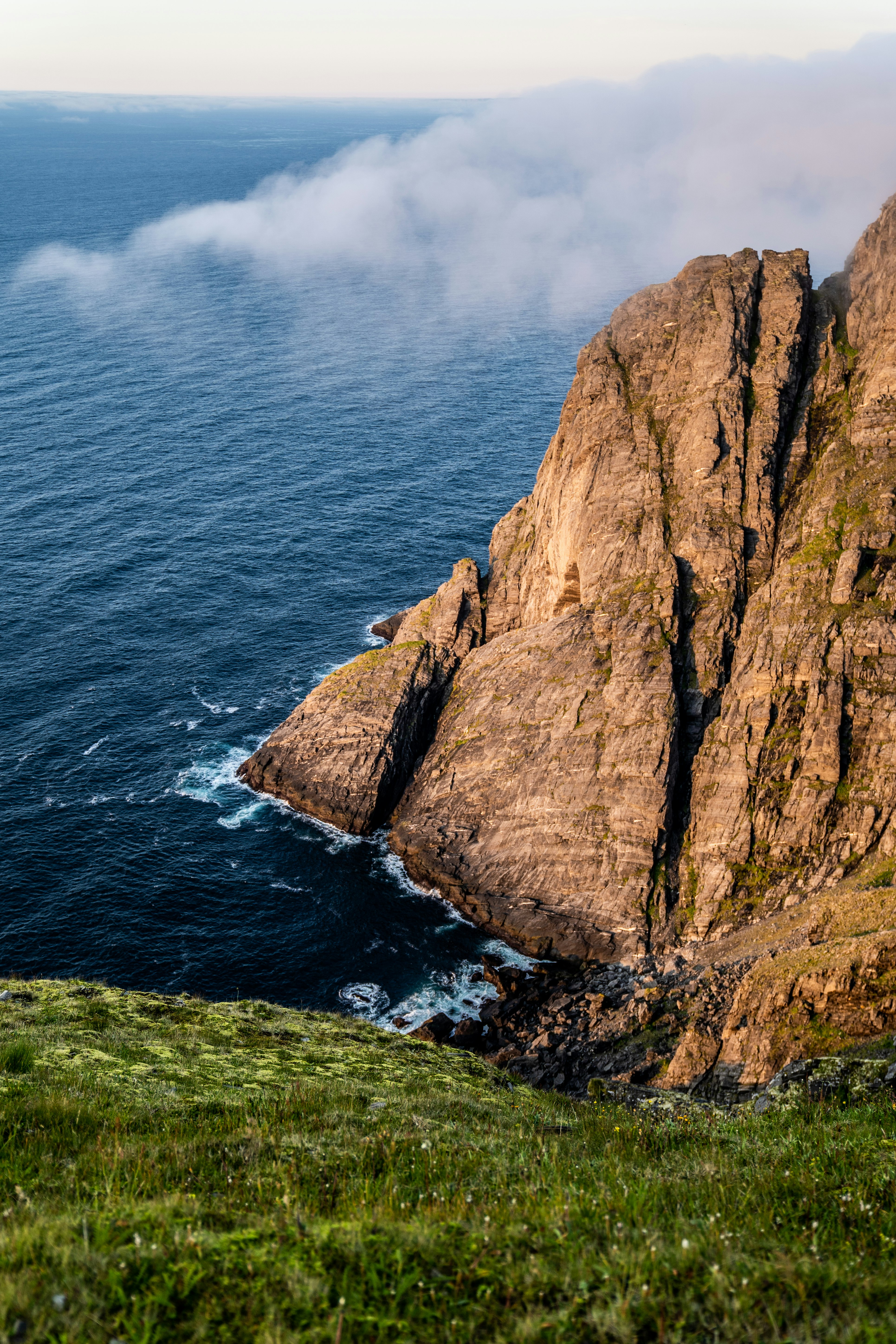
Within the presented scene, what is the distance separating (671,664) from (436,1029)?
31601 millimetres

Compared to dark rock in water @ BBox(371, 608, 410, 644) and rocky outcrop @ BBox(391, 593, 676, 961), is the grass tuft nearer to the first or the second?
rocky outcrop @ BBox(391, 593, 676, 961)

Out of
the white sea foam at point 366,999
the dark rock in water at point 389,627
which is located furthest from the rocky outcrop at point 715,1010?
the dark rock in water at point 389,627

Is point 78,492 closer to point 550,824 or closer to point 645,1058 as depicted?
point 550,824

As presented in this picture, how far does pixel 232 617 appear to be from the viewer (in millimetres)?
103875

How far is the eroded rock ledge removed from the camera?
61.2 metres

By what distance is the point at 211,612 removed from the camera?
342 ft

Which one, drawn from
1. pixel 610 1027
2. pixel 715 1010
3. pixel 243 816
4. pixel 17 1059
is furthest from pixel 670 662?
pixel 17 1059

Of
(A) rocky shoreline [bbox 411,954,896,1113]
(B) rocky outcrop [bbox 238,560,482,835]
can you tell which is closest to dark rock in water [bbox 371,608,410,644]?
(B) rocky outcrop [bbox 238,560,482,835]

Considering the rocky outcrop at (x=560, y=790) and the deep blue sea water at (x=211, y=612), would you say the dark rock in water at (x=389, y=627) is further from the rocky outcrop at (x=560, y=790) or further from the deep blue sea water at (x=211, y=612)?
the rocky outcrop at (x=560, y=790)

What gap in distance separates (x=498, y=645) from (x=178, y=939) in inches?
1427

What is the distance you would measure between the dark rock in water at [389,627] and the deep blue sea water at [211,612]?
160 cm

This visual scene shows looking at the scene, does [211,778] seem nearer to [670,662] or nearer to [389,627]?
[389,627]

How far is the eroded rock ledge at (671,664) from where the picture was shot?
6119 cm

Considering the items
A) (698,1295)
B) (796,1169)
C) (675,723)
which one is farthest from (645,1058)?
(698,1295)
